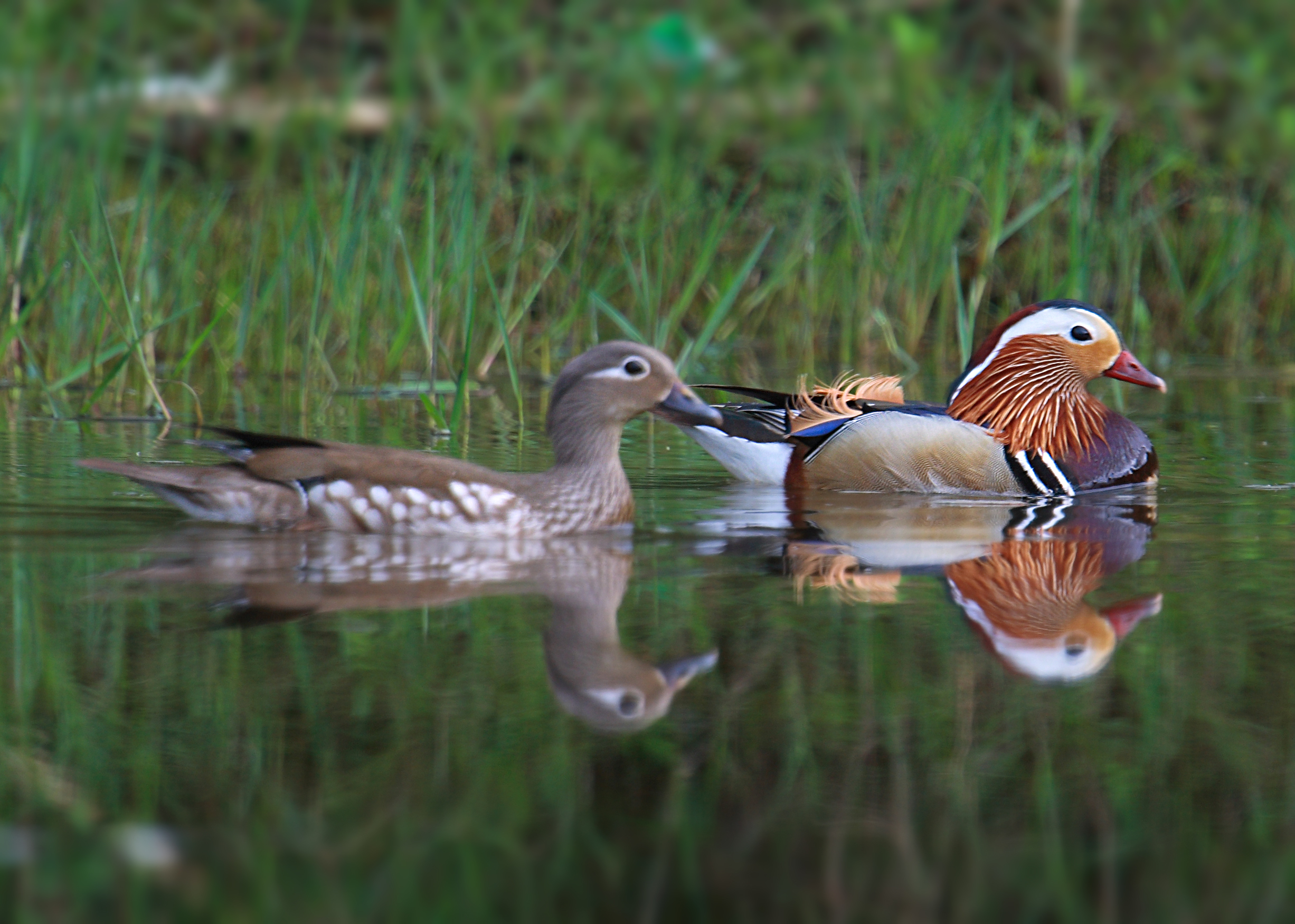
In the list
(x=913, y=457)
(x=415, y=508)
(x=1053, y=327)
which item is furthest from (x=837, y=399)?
(x=415, y=508)

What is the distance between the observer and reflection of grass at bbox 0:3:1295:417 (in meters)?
7.63

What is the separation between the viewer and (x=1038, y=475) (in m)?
6.50

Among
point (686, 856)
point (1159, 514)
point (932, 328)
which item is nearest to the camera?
point (686, 856)

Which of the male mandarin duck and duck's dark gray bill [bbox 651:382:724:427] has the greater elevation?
duck's dark gray bill [bbox 651:382:724:427]

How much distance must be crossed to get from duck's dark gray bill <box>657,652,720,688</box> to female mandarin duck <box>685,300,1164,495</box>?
3.02 metres

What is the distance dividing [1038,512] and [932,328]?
618cm

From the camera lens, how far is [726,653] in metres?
3.58

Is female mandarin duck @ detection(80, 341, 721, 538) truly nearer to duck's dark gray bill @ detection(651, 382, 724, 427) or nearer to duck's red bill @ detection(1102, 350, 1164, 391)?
duck's dark gray bill @ detection(651, 382, 724, 427)

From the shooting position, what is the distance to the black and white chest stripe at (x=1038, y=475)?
255 inches

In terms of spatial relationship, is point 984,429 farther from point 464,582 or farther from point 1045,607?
point 464,582

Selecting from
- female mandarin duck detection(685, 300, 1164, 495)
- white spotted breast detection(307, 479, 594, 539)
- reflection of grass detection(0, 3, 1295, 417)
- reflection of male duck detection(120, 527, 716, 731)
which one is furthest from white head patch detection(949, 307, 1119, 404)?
white spotted breast detection(307, 479, 594, 539)

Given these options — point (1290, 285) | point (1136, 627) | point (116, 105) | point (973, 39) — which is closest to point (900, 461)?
point (1136, 627)

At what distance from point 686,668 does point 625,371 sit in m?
2.01

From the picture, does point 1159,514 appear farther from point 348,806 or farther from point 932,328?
point 932,328
